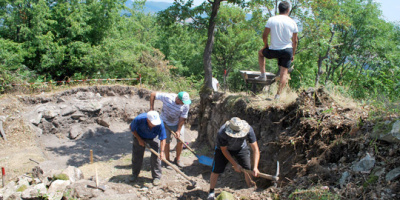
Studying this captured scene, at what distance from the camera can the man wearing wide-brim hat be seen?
4176 mm

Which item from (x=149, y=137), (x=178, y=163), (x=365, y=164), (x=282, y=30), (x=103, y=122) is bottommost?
(x=103, y=122)

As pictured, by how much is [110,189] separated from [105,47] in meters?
11.3

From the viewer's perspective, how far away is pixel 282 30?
16.0ft

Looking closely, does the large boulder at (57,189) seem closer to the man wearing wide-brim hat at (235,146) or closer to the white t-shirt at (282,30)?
the man wearing wide-brim hat at (235,146)

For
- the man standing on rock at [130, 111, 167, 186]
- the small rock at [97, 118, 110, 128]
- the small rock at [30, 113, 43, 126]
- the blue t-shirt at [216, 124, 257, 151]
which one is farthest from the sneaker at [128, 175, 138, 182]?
the small rock at [30, 113, 43, 126]

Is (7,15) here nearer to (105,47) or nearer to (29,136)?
(105,47)

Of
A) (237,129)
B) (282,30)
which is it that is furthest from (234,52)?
(237,129)

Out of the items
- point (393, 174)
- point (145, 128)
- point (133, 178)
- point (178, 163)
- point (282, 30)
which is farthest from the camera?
point (178, 163)

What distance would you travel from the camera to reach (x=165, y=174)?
6250 mm

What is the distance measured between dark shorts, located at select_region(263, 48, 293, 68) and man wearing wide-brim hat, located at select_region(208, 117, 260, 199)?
1.51 meters

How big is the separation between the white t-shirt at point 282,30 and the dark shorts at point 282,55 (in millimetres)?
75

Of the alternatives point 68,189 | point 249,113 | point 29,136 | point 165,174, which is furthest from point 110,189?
point 29,136

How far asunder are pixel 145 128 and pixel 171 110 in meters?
1.12

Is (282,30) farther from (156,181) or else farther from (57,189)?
(57,189)
